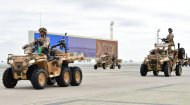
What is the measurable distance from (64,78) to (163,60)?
12561 mm

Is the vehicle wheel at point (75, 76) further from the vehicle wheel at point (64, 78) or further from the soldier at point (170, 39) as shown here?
the soldier at point (170, 39)

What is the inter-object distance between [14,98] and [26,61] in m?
3.77

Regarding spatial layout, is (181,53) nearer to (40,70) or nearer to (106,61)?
(40,70)

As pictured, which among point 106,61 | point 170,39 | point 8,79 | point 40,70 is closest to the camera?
point 40,70

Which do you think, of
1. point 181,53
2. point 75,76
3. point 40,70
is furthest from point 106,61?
point 40,70

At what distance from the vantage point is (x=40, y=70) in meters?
17.0

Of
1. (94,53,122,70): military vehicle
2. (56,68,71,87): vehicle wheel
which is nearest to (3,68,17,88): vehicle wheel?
(56,68,71,87): vehicle wheel

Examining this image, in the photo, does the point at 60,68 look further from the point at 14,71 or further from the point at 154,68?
the point at 154,68

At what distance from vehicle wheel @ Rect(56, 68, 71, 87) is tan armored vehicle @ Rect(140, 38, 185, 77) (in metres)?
12.0

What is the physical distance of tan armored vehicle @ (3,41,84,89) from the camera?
55.9ft

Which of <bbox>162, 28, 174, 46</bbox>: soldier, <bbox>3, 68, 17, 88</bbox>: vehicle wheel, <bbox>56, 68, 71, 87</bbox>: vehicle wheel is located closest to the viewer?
<bbox>3, 68, 17, 88</bbox>: vehicle wheel

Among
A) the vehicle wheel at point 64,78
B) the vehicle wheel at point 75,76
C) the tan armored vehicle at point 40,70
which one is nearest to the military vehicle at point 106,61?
the vehicle wheel at point 75,76

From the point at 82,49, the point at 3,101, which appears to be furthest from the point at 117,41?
the point at 3,101

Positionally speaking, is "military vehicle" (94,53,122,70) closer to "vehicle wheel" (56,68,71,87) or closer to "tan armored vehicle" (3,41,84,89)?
"tan armored vehicle" (3,41,84,89)
